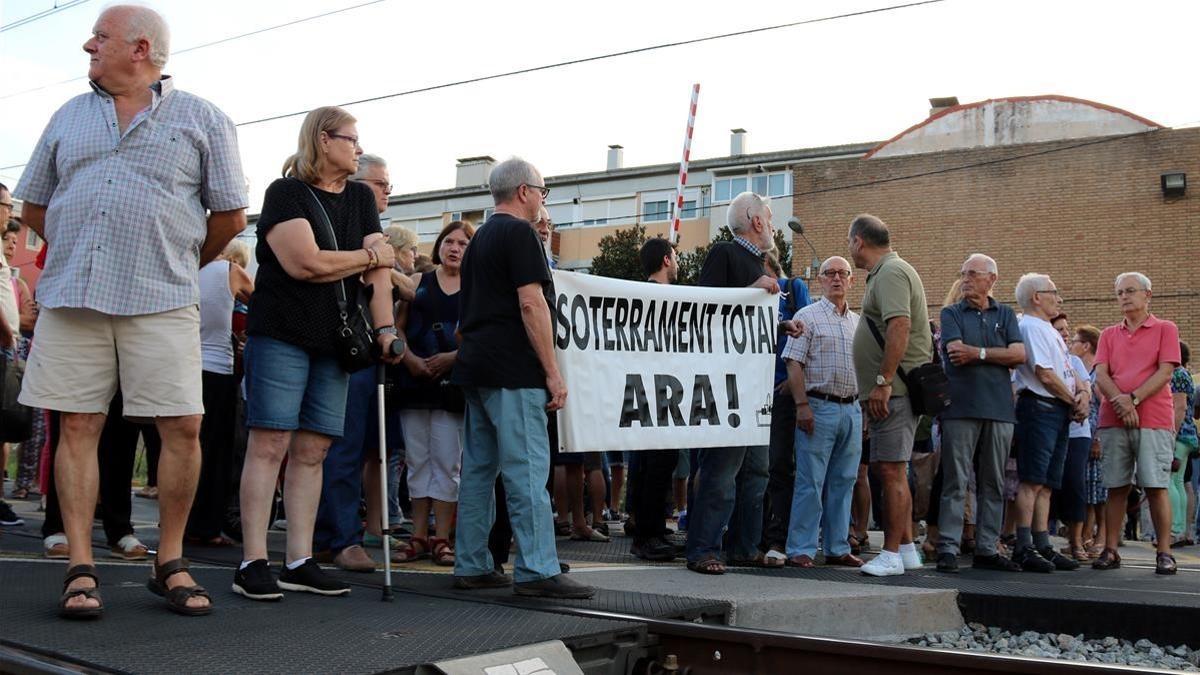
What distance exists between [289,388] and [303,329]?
249 millimetres

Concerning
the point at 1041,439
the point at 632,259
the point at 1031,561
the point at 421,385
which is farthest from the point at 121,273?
the point at 632,259

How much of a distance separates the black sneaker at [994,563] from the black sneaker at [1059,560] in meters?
0.67

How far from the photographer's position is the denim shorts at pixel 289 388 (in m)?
4.48

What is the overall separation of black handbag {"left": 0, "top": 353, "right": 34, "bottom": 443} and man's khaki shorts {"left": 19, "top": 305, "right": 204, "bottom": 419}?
312 cm

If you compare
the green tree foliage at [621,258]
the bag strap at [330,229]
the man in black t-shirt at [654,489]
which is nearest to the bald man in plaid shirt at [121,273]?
the bag strap at [330,229]

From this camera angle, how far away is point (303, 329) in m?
4.52

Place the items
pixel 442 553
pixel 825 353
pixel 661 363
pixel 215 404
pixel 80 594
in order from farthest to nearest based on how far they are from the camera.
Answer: pixel 825 353 < pixel 215 404 < pixel 661 363 < pixel 442 553 < pixel 80 594

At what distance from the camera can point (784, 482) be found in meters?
7.85

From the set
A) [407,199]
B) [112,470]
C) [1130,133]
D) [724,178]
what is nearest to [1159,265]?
[1130,133]

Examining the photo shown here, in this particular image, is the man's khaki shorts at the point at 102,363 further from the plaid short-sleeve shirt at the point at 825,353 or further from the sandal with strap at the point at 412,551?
the plaid short-sleeve shirt at the point at 825,353

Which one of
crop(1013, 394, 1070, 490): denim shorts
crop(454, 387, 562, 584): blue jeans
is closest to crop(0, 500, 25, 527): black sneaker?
crop(454, 387, 562, 584): blue jeans

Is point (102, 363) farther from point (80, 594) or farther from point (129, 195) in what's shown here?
point (80, 594)

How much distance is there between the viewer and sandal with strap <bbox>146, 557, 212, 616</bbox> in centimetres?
390

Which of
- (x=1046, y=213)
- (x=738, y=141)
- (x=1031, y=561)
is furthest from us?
(x=738, y=141)
